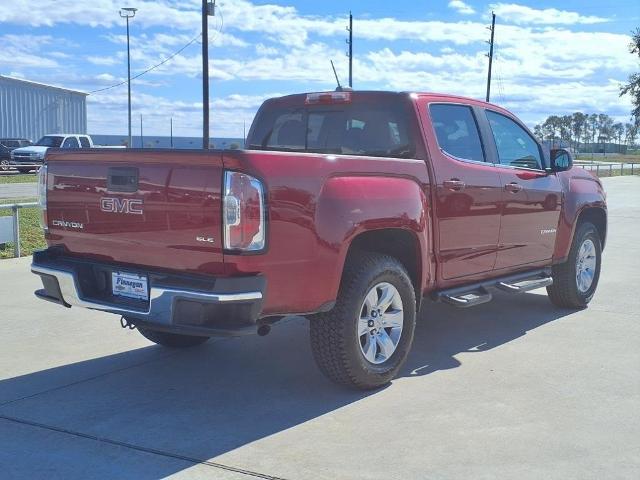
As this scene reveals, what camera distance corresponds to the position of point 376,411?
4480 mm

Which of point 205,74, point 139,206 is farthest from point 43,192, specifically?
point 205,74

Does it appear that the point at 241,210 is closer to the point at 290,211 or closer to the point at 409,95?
the point at 290,211

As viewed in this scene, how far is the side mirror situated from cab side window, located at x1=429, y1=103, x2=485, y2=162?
1162 millimetres

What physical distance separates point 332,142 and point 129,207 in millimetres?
2028

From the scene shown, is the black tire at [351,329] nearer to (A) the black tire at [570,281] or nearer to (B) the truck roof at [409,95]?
(B) the truck roof at [409,95]

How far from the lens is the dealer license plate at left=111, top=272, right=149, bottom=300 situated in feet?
14.0

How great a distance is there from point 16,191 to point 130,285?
17.4 meters

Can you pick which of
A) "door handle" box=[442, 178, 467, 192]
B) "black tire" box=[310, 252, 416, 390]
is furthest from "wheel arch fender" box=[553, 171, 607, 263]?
"black tire" box=[310, 252, 416, 390]

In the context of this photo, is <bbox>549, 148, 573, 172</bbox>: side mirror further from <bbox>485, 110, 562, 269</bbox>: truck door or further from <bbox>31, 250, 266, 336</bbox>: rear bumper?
<bbox>31, 250, 266, 336</bbox>: rear bumper

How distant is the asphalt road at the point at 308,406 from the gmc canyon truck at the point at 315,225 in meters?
0.41

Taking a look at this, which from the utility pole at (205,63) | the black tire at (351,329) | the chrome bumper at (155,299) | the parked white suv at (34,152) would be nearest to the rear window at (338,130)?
the black tire at (351,329)

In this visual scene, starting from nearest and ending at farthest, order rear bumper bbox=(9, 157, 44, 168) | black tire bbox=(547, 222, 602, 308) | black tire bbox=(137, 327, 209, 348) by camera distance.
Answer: black tire bbox=(137, 327, 209, 348) < black tire bbox=(547, 222, 602, 308) < rear bumper bbox=(9, 157, 44, 168)

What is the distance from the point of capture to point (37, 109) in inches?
1861

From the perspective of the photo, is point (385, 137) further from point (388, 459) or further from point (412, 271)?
point (388, 459)
